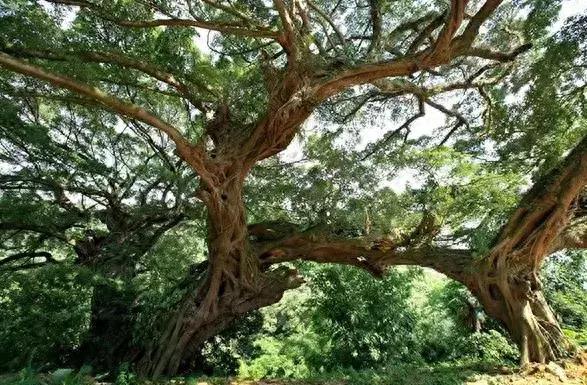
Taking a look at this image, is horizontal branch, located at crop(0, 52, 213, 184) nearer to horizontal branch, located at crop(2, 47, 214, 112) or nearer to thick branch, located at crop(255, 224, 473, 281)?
horizontal branch, located at crop(2, 47, 214, 112)

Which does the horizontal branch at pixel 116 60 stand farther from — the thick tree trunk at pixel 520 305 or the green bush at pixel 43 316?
the thick tree trunk at pixel 520 305

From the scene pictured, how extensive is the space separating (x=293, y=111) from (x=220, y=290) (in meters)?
3.08

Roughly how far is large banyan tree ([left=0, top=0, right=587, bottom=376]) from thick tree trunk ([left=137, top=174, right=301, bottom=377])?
0.02 m

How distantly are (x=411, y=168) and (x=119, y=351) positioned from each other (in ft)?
17.1

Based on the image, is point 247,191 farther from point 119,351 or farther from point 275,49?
point 119,351

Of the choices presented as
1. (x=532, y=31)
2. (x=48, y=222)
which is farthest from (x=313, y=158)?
(x=48, y=222)

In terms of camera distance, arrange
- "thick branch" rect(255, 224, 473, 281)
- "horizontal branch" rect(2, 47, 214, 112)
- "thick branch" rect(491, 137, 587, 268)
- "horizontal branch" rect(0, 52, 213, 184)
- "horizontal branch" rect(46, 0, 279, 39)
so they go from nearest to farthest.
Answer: "horizontal branch" rect(0, 52, 213, 184) < "horizontal branch" rect(2, 47, 214, 112) < "horizontal branch" rect(46, 0, 279, 39) < "thick branch" rect(491, 137, 587, 268) < "thick branch" rect(255, 224, 473, 281)

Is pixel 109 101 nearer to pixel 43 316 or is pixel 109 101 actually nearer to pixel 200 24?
pixel 200 24

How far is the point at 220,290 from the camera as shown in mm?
6645

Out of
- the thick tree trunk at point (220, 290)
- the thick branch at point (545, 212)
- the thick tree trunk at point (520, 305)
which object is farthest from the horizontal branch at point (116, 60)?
the thick tree trunk at point (520, 305)

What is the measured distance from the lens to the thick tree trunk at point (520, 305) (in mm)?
5977

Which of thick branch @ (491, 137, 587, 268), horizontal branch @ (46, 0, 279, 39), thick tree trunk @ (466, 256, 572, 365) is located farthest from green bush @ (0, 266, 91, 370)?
thick branch @ (491, 137, 587, 268)

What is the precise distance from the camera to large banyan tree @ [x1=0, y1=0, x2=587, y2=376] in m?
5.11

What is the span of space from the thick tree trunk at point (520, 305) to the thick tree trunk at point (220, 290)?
3043mm
